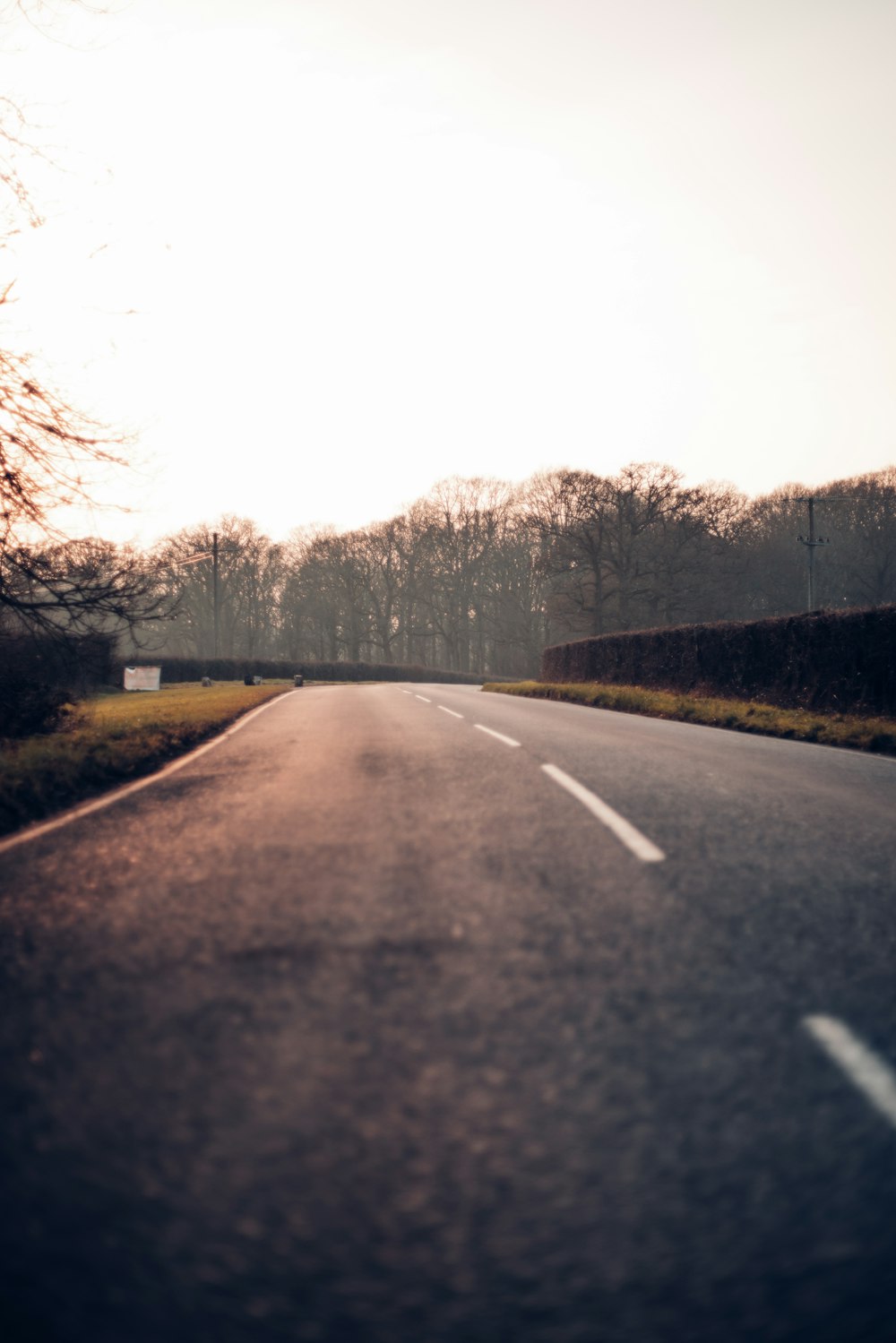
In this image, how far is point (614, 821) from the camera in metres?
6.34

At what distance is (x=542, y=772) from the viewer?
876 centimetres

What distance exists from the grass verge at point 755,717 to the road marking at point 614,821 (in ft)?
21.6

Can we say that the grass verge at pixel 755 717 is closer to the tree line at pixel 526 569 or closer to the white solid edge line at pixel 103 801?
the white solid edge line at pixel 103 801

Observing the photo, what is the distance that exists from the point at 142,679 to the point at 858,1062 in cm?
4701

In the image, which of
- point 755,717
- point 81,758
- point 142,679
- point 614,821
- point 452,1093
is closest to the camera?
point 452,1093

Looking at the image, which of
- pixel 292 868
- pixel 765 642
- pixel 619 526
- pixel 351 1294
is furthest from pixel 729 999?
pixel 619 526

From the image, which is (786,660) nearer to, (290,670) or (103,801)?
(103,801)

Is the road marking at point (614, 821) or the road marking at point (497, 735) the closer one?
the road marking at point (614, 821)

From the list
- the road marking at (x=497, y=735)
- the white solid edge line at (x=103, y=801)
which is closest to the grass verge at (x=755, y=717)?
the road marking at (x=497, y=735)

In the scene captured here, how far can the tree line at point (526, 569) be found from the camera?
5016 cm

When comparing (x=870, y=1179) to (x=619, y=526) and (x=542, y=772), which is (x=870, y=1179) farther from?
(x=619, y=526)

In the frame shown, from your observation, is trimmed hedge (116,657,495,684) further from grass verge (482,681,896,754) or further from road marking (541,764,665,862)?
road marking (541,764,665,862)

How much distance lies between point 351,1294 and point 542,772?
22.8ft

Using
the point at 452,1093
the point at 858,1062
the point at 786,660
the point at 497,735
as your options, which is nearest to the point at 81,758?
the point at 497,735
